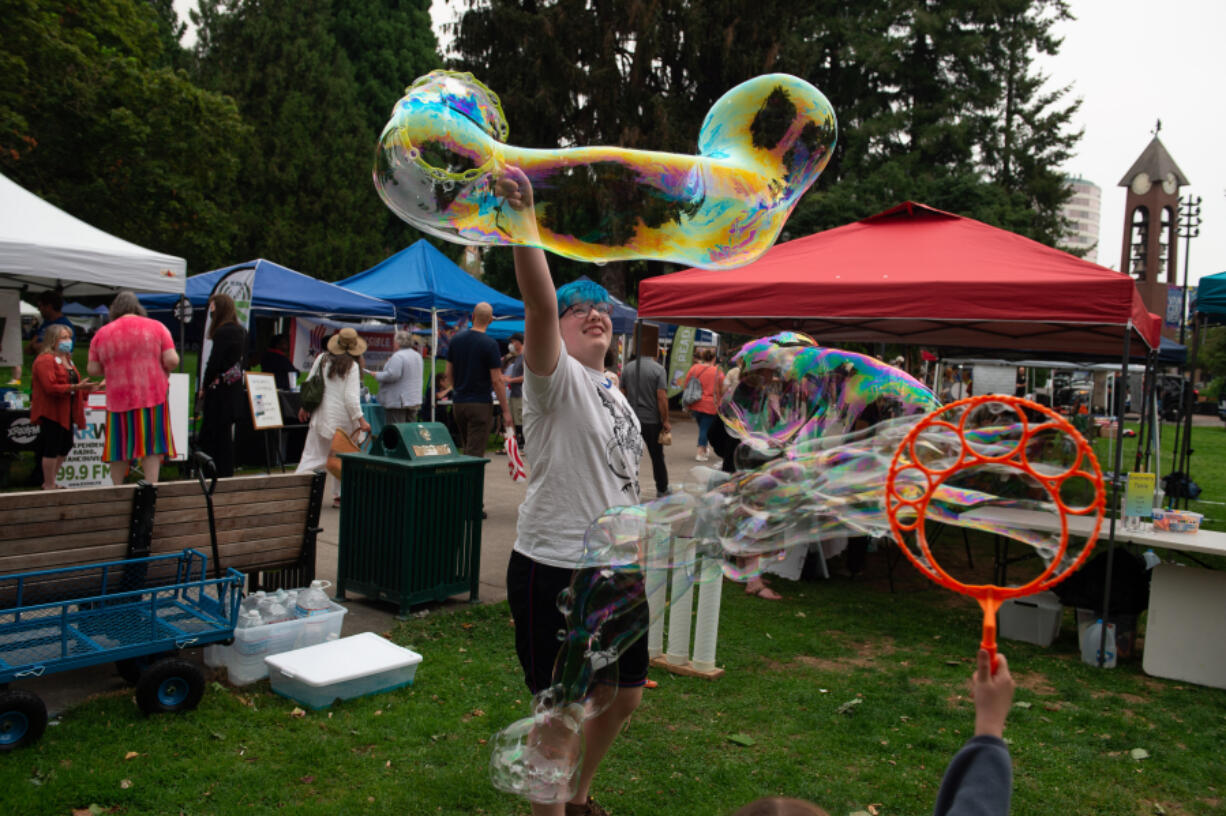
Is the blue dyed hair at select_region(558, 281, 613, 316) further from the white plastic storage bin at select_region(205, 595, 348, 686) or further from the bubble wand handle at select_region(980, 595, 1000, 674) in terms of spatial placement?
the white plastic storage bin at select_region(205, 595, 348, 686)

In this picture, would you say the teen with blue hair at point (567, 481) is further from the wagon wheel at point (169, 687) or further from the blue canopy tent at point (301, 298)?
the blue canopy tent at point (301, 298)

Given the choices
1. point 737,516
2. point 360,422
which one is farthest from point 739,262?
point 360,422

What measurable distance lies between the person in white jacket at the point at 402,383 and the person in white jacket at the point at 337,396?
7.50ft

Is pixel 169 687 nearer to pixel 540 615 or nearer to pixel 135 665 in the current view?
pixel 135 665

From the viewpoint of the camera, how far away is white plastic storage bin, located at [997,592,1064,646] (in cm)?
613

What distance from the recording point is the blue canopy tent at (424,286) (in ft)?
46.0

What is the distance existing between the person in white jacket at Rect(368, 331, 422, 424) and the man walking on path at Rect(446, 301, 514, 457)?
2597 millimetres

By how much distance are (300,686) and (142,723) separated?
710 mm

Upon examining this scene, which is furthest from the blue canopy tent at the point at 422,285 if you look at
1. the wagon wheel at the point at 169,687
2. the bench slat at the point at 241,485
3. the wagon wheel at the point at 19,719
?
the wagon wheel at the point at 19,719

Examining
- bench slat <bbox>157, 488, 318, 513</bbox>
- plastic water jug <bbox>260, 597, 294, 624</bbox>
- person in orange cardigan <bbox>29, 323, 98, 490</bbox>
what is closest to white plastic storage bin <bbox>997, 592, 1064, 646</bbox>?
plastic water jug <bbox>260, 597, 294, 624</bbox>

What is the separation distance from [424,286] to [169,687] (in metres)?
10.7

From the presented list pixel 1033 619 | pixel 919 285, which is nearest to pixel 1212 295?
pixel 919 285

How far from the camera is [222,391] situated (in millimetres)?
7996

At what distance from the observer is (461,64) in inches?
960
